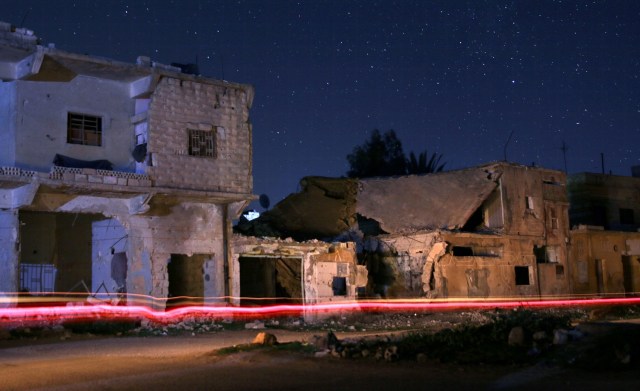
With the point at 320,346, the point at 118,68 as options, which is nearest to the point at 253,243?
the point at 118,68

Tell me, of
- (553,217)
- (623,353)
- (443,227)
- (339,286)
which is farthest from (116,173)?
(553,217)

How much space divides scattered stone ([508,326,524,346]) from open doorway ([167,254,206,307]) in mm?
14834

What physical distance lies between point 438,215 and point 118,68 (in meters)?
15.4

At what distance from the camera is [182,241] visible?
25.5 metres

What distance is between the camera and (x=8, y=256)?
2191 centimetres

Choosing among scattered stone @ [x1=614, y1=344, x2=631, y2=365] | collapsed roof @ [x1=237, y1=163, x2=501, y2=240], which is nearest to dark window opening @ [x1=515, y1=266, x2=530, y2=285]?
collapsed roof @ [x1=237, y1=163, x2=501, y2=240]

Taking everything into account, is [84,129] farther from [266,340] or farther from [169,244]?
[266,340]

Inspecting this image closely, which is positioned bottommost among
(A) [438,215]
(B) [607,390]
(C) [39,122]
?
(B) [607,390]

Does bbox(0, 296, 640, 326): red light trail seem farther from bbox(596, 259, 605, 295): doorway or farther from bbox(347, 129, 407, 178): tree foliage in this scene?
bbox(347, 129, 407, 178): tree foliage

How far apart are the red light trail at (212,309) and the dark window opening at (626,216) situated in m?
11.0

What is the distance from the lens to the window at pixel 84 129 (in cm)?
2384

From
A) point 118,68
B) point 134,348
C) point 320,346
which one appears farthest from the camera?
point 118,68

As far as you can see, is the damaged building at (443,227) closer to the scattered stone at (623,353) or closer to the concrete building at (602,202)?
the concrete building at (602,202)

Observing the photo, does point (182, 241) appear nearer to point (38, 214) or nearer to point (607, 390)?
point (38, 214)
